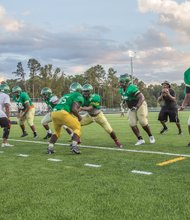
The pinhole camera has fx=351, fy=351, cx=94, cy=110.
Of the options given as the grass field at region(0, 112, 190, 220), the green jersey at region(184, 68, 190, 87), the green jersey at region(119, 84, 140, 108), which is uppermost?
the green jersey at region(184, 68, 190, 87)

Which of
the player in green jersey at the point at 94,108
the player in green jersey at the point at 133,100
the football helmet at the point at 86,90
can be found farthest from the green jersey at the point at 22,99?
the player in green jersey at the point at 133,100

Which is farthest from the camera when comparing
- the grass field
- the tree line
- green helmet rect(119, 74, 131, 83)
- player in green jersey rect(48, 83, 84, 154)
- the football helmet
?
the tree line

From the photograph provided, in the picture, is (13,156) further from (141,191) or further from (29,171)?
(141,191)

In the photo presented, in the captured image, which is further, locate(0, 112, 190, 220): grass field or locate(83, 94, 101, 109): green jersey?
locate(83, 94, 101, 109): green jersey

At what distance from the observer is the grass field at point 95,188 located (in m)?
4.03

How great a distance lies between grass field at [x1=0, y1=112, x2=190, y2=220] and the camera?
159 inches

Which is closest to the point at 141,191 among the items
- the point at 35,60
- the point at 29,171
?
the point at 29,171

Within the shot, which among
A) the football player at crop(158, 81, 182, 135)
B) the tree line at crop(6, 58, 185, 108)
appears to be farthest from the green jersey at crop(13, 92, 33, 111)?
the tree line at crop(6, 58, 185, 108)

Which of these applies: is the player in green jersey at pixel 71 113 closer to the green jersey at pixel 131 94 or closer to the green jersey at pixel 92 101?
the green jersey at pixel 92 101

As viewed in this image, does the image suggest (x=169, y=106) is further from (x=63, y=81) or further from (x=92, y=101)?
(x=63, y=81)

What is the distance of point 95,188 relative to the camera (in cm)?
511

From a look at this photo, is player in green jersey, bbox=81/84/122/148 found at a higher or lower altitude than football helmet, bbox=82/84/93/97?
lower

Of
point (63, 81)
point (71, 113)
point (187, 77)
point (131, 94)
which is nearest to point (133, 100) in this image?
point (131, 94)

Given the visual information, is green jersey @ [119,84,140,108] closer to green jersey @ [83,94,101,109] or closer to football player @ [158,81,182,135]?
green jersey @ [83,94,101,109]
